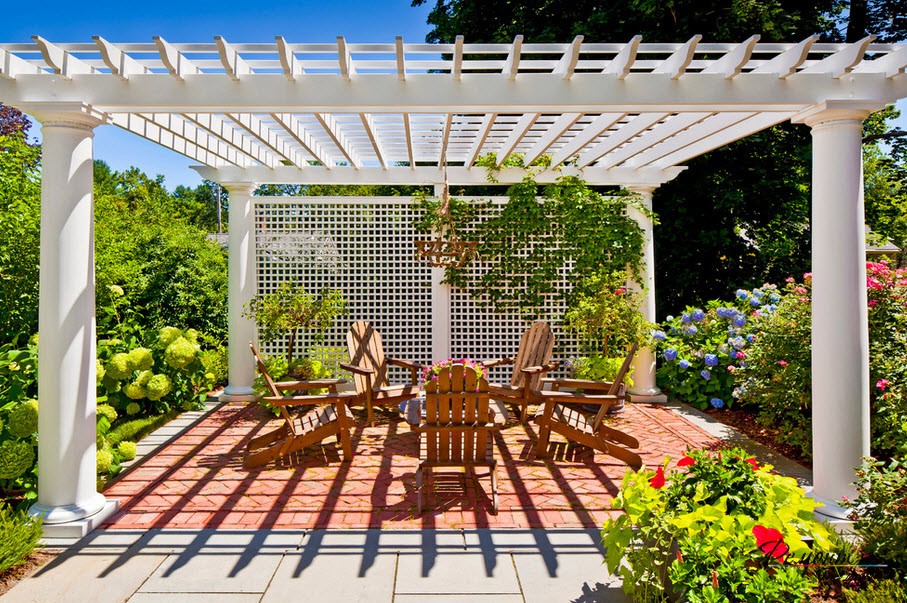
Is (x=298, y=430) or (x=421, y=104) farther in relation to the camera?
(x=298, y=430)

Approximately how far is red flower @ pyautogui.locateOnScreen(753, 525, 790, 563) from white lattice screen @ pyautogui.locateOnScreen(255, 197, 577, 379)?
556cm

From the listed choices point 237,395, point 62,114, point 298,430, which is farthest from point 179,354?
point 62,114

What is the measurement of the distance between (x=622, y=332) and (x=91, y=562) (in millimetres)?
5664

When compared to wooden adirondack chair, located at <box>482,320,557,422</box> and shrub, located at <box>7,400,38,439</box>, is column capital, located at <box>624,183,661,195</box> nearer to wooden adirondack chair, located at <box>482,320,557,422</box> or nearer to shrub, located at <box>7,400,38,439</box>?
wooden adirondack chair, located at <box>482,320,557,422</box>

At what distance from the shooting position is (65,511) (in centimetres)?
356

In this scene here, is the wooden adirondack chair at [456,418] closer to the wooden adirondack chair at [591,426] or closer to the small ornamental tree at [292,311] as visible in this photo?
the wooden adirondack chair at [591,426]

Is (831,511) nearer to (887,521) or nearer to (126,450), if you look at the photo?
(887,521)

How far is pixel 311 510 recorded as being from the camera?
392 cm

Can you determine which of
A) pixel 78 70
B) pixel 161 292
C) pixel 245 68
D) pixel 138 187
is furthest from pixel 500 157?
pixel 138 187

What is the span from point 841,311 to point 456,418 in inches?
99.7

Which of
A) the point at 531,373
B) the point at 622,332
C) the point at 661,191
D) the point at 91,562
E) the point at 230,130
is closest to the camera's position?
the point at 91,562

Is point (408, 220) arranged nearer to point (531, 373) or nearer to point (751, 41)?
point (531, 373)

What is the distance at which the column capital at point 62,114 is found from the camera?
3568mm

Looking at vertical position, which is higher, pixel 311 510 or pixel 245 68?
pixel 245 68
